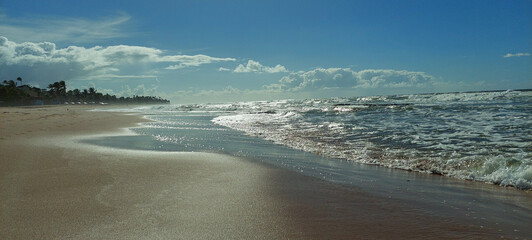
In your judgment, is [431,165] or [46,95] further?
[46,95]

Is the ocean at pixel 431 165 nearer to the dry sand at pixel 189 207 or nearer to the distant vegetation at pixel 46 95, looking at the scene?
the dry sand at pixel 189 207

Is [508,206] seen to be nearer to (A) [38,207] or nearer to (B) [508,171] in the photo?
(B) [508,171]

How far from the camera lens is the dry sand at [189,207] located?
3582 millimetres

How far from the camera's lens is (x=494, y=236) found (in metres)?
3.61

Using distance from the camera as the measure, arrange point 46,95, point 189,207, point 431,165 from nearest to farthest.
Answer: point 189,207 → point 431,165 → point 46,95

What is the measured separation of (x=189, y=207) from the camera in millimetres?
4352

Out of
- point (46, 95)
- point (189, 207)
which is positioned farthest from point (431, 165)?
point (46, 95)

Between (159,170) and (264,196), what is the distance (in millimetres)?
2689

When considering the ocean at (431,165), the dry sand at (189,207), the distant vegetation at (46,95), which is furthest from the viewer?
the distant vegetation at (46,95)

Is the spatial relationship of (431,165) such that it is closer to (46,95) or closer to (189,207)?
(189,207)

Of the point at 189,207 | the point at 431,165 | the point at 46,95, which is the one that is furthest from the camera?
the point at 46,95

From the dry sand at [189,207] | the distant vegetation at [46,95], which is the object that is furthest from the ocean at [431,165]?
the distant vegetation at [46,95]

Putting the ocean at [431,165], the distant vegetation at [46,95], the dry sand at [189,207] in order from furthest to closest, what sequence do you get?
the distant vegetation at [46,95], the ocean at [431,165], the dry sand at [189,207]

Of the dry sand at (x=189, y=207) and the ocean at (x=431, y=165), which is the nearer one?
the dry sand at (x=189, y=207)
